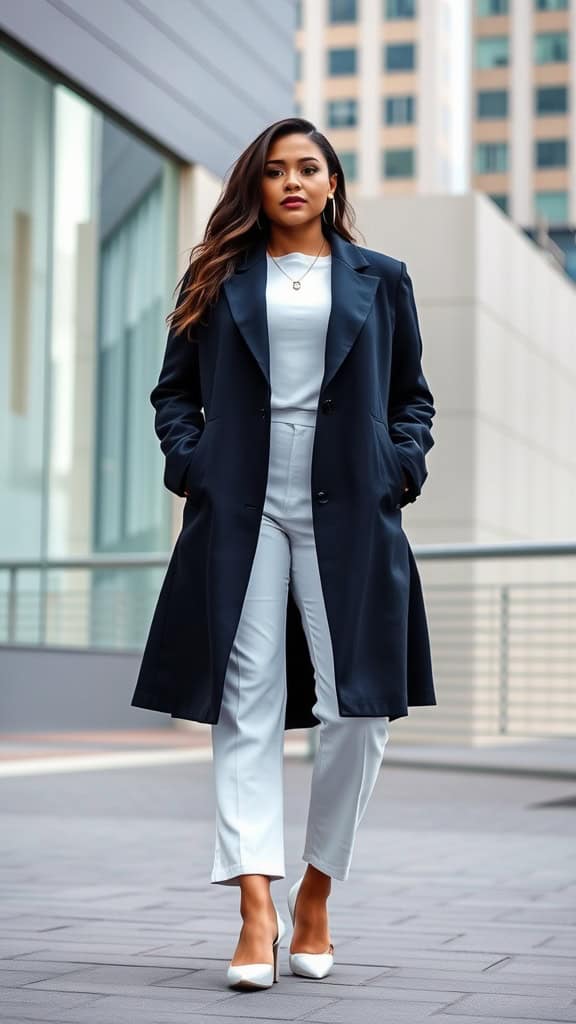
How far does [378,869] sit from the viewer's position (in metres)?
5.42

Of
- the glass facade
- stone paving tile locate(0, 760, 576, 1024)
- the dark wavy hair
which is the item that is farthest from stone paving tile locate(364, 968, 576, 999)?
the glass facade

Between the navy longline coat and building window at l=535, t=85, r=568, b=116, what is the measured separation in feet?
259

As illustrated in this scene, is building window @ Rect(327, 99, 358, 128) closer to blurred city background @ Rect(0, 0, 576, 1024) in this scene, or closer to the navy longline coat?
blurred city background @ Rect(0, 0, 576, 1024)

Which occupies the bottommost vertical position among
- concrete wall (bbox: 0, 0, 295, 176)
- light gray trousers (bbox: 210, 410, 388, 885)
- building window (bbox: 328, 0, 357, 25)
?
light gray trousers (bbox: 210, 410, 388, 885)

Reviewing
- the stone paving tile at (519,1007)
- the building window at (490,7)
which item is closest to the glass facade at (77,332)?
the stone paving tile at (519,1007)

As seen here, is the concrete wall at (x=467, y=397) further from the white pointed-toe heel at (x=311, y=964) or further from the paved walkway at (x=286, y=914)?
the white pointed-toe heel at (x=311, y=964)

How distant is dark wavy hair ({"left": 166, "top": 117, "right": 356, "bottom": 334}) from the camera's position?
3.68 m

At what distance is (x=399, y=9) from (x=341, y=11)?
9.54 feet

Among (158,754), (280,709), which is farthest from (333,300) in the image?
(158,754)

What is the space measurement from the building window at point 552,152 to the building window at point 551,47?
3662 mm

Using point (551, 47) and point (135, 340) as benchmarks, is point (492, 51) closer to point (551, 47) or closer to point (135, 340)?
point (551, 47)

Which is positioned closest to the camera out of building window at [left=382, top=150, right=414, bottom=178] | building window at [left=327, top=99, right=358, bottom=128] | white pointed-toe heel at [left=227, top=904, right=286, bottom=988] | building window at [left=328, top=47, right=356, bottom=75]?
white pointed-toe heel at [left=227, top=904, right=286, bottom=988]

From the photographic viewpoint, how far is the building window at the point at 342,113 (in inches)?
3046

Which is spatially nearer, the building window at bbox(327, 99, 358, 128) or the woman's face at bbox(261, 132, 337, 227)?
the woman's face at bbox(261, 132, 337, 227)
